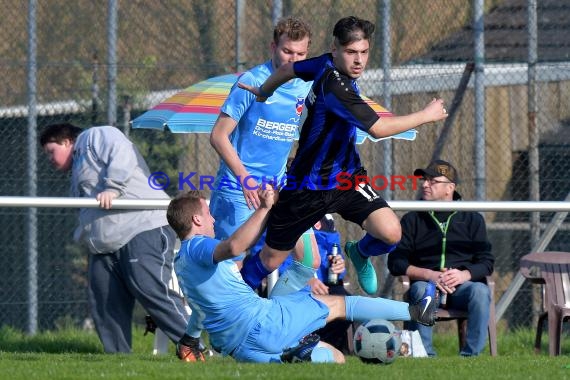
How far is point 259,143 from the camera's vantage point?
8.43 m

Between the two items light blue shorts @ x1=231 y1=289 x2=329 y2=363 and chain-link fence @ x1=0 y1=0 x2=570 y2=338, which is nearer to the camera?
light blue shorts @ x1=231 y1=289 x2=329 y2=363

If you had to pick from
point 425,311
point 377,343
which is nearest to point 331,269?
point 425,311

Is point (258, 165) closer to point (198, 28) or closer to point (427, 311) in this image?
point (427, 311)

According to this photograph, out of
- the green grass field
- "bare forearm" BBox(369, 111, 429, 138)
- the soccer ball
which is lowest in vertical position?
the green grass field

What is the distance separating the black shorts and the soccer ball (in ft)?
2.32

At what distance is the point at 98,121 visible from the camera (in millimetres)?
10938

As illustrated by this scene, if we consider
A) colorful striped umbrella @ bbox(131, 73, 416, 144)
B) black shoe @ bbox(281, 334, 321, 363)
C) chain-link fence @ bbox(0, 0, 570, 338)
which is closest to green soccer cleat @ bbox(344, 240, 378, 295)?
black shoe @ bbox(281, 334, 321, 363)

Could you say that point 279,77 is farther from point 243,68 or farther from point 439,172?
point 243,68

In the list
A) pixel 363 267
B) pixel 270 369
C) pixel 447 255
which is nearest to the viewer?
pixel 270 369

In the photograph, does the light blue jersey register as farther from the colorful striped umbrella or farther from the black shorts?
the colorful striped umbrella

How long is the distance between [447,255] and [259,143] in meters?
2.03

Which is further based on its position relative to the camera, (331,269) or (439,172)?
(439,172)

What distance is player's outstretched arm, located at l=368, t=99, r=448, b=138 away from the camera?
22.2ft

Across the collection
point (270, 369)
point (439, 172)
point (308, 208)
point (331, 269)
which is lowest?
point (270, 369)
